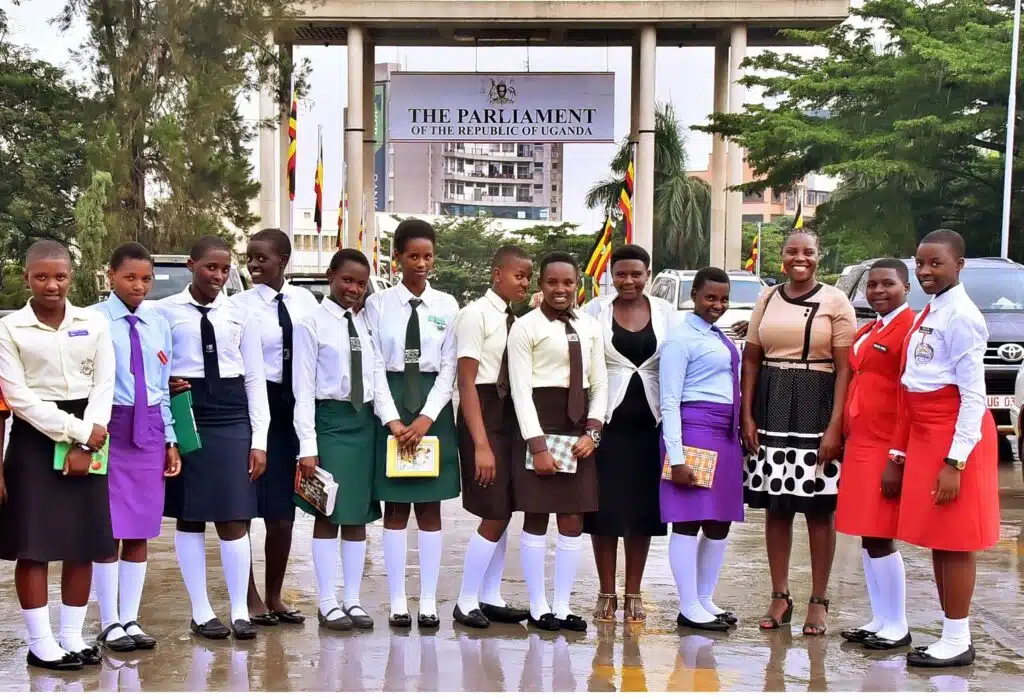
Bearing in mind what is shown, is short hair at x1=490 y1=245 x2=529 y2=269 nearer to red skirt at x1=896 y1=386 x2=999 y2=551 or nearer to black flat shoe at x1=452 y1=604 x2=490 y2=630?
black flat shoe at x1=452 y1=604 x2=490 y2=630

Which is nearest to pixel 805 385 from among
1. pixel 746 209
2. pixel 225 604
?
pixel 225 604

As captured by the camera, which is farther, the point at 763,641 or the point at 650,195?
the point at 650,195

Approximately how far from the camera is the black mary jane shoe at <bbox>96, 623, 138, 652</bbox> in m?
6.59

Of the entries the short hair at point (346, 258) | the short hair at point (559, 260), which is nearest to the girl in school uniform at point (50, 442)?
the short hair at point (346, 258)

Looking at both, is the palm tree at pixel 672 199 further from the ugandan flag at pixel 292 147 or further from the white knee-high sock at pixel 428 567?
the white knee-high sock at pixel 428 567

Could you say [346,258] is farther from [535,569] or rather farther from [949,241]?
[949,241]

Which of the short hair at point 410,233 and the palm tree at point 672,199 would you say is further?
the palm tree at point 672,199

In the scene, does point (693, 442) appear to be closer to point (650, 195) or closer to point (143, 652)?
point (143, 652)

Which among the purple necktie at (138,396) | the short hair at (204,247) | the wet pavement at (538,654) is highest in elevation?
the short hair at (204,247)

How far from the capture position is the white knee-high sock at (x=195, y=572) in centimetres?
693

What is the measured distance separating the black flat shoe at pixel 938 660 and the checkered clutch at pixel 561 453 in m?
1.88

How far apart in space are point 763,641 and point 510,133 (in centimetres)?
4054

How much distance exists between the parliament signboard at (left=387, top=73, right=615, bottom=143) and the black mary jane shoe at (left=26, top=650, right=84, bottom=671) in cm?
4081

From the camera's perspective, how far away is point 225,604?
7.80 metres
